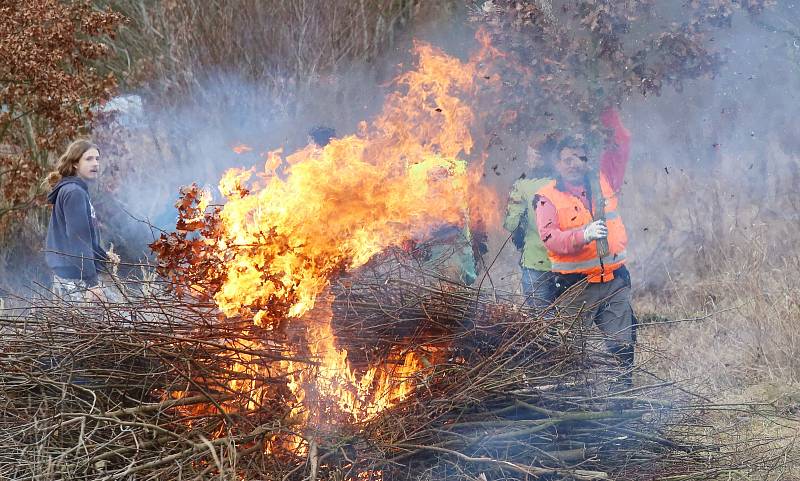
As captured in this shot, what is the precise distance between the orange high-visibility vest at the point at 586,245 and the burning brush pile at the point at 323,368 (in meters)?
1.23

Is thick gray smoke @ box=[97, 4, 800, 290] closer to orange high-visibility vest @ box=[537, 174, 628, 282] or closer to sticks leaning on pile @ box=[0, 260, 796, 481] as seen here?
orange high-visibility vest @ box=[537, 174, 628, 282]

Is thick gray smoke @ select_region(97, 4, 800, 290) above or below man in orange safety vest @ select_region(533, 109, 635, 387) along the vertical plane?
below

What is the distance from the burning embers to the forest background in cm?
67

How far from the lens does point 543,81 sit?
7.27 metres

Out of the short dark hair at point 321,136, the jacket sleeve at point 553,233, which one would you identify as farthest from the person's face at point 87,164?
the jacket sleeve at point 553,233

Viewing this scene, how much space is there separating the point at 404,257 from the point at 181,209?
1177mm

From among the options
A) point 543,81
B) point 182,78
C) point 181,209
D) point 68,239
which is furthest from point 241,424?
point 182,78

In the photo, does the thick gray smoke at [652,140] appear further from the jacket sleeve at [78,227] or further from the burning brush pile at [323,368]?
the jacket sleeve at [78,227]

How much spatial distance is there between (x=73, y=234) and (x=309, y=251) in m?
1.93

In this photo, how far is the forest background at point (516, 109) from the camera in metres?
7.32

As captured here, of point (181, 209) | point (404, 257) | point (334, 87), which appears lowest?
point (334, 87)

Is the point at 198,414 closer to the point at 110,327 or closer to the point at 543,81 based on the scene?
the point at 110,327

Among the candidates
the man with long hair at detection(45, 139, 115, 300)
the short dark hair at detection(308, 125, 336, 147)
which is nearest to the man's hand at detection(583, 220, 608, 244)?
the short dark hair at detection(308, 125, 336, 147)

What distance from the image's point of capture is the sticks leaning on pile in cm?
382
